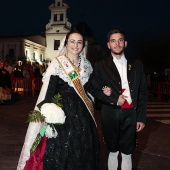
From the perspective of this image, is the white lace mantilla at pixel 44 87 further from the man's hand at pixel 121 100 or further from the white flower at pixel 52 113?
the man's hand at pixel 121 100

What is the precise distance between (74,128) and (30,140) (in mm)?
532

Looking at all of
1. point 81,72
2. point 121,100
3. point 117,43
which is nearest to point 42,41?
point 81,72

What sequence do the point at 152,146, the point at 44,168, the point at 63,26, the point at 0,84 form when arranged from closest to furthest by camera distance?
the point at 44,168, the point at 152,146, the point at 0,84, the point at 63,26

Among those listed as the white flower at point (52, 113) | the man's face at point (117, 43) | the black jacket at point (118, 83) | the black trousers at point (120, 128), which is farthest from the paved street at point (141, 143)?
the man's face at point (117, 43)

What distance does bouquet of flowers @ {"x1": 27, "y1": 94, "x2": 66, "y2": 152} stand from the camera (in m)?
2.59

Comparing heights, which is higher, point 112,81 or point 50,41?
point 50,41

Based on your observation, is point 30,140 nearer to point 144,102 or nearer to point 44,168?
point 44,168

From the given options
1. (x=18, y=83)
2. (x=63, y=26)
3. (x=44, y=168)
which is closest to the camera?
(x=44, y=168)

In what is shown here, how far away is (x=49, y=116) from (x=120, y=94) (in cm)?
79

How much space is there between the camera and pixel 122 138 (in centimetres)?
292

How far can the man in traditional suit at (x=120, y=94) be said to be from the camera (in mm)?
2855

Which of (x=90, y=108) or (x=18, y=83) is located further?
(x=18, y=83)

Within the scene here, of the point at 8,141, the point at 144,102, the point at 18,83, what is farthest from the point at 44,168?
the point at 18,83

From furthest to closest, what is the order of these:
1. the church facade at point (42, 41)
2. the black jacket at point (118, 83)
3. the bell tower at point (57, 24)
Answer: the bell tower at point (57, 24)
the church facade at point (42, 41)
the black jacket at point (118, 83)
